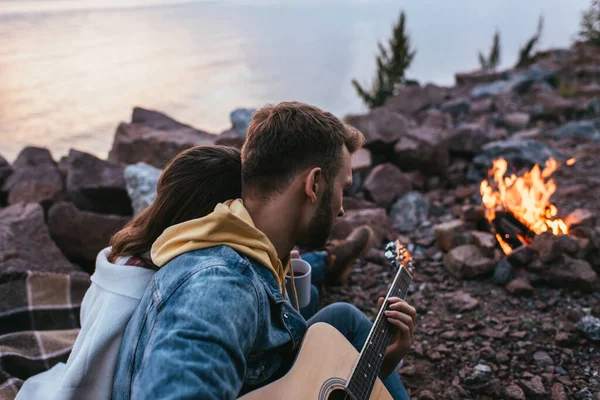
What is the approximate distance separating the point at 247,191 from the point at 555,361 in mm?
1809

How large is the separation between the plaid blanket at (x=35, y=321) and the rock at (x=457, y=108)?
5625 millimetres

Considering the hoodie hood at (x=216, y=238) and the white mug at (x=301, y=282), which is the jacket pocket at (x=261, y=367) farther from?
the white mug at (x=301, y=282)

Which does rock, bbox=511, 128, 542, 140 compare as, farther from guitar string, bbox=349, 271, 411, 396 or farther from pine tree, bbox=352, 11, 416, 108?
guitar string, bbox=349, 271, 411, 396

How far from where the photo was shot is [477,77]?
9.73 meters

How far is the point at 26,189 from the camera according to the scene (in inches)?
148

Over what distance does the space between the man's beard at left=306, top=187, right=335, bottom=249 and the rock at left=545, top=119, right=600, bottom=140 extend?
5.09 meters

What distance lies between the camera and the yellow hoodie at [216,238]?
4.08 ft

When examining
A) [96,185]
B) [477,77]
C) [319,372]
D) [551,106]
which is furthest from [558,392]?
[477,77]

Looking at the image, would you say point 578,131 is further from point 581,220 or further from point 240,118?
point 240,118

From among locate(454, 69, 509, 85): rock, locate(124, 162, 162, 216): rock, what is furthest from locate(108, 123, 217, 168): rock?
locate(454, 69, 509, 85): rock

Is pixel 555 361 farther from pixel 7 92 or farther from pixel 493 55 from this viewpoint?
pixel 493 55

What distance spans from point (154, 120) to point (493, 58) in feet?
26.6

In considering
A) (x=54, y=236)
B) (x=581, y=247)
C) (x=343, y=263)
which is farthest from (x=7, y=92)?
(x=581, y=247)

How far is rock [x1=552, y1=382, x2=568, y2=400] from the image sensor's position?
210cm
